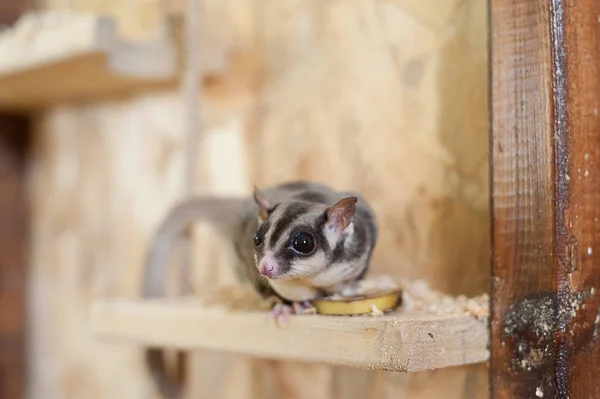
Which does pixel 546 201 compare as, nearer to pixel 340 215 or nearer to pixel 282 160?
pixel 340 215

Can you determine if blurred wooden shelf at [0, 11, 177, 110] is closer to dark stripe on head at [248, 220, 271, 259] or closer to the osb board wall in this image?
the osb board wall

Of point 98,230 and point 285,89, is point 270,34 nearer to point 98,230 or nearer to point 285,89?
point 285,89

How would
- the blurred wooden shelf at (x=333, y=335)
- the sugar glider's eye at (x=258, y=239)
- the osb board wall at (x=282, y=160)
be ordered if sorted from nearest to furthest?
the blurred wooden shelf at (x=333, y=335)
the sugar glider's eye at (x=258, y=239)
the osb board wall at (x=282, y=160)

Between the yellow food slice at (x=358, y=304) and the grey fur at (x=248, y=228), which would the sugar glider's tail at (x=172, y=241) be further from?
the yellow food slice at (x=358, y=304)

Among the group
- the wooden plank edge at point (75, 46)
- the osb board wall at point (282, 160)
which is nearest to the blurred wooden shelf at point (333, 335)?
the osb board wall at point (282, 160)

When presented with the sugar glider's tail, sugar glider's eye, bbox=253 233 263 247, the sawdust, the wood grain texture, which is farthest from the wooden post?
the wood grain texture

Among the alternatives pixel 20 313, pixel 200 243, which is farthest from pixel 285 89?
pixel 20 313
